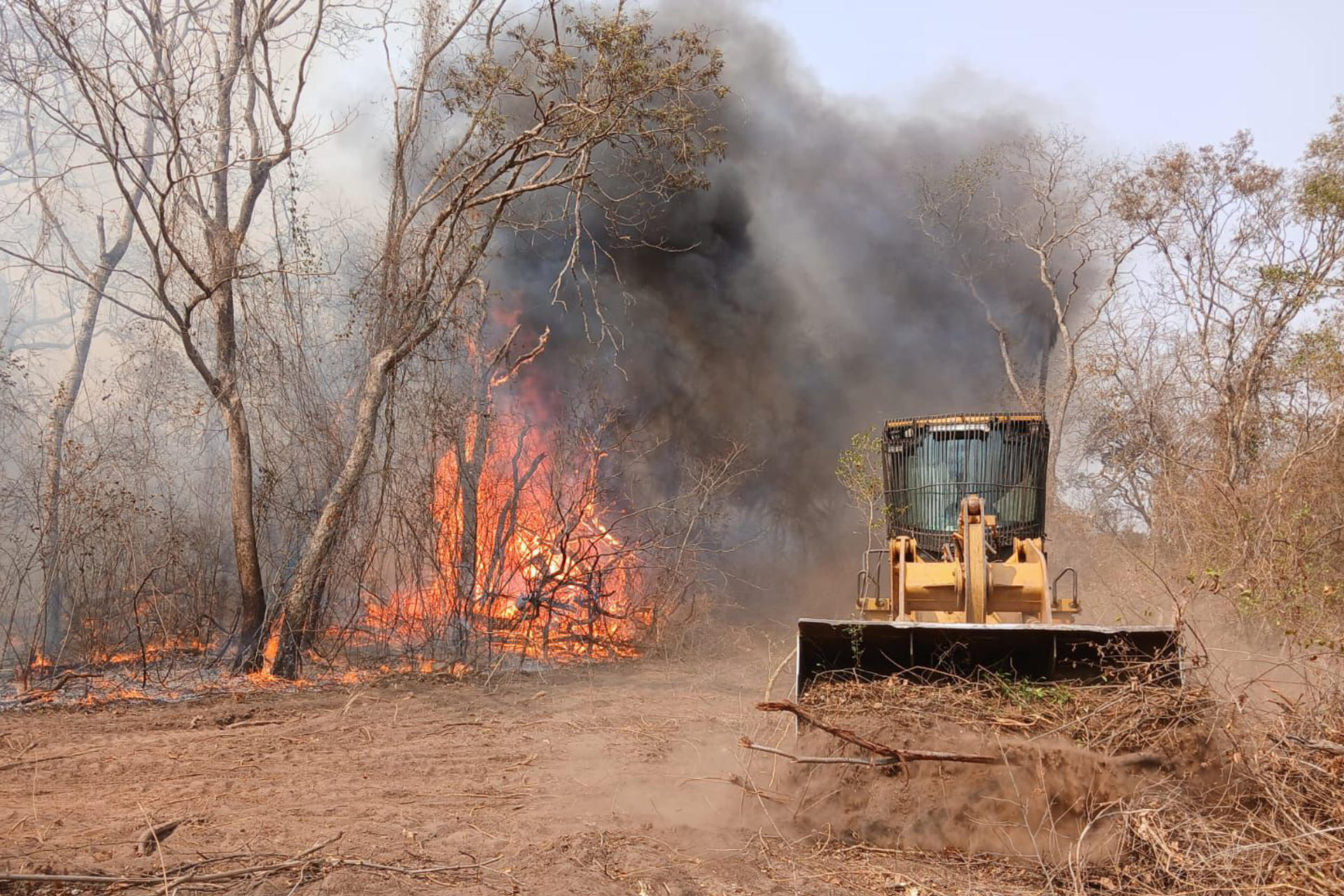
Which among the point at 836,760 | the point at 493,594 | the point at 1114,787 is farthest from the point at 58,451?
the point at 1114,787

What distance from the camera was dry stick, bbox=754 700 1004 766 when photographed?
4969mm

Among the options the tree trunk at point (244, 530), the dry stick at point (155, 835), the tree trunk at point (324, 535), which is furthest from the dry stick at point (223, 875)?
the tree trunk at point (244, 530)

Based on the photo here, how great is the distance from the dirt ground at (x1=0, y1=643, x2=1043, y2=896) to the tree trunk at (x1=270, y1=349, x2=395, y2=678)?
129 centimetres

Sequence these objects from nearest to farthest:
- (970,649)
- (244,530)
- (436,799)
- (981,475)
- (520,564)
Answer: (970,649), (436,799), (981,475), (244,530), (520,564)

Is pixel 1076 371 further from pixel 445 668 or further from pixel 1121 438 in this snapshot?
pixel 445 668

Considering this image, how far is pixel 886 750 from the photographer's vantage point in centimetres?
509

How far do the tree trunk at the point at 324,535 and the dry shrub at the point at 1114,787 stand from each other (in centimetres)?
851

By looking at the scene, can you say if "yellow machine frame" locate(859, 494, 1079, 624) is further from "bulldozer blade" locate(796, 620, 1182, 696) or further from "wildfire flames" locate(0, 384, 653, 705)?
"wildfire flames" locate(0, 384, 653, 705)

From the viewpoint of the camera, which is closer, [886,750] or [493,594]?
[886,750]

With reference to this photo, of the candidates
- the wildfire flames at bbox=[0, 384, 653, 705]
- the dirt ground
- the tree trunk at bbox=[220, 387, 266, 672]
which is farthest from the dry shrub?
the tree trunk at bbox=[220, 387, 266, 672]

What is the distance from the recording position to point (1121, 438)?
25031 mm

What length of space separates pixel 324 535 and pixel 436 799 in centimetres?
642

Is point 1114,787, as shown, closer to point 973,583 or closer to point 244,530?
point 973,583

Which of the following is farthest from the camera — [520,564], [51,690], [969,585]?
[520,564]
